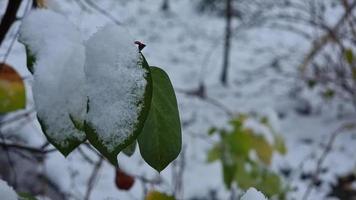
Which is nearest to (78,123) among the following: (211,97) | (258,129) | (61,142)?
(61,142)

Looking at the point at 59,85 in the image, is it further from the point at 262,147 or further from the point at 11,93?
the point at 262,147

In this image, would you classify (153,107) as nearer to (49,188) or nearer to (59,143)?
(59,143)

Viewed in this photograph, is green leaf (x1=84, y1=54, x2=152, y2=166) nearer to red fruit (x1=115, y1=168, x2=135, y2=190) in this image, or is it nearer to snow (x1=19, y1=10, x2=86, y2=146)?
snow (x1=19, y1=10, x2=86, y2=146)

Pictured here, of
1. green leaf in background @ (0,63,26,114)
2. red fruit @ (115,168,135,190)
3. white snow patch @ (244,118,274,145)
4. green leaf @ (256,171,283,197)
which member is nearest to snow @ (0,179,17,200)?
green leaf in background @ (0,63,26,114)

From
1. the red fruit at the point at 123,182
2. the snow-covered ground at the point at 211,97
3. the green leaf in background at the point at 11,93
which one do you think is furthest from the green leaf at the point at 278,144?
the green leaf in background at the point at 11,93

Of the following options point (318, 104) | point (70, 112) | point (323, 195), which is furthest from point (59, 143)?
point (318, 104)

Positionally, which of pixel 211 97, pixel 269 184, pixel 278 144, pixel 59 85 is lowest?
pixel 211 97

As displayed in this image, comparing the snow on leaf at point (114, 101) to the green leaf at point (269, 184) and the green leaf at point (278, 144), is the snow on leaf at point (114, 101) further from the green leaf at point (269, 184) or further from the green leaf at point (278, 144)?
the green leaf at point (269, 184)

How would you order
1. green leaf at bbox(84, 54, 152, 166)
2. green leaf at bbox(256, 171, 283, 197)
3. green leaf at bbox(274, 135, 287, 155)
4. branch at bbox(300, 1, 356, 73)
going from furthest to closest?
branch at bbox(300, 1, 356, 73), green leaf at bbox(256, 171, 283, 197), green leaf at bbox(274, 135, 287, 155), green leaf at bbox(84, 54, 152, 166)
